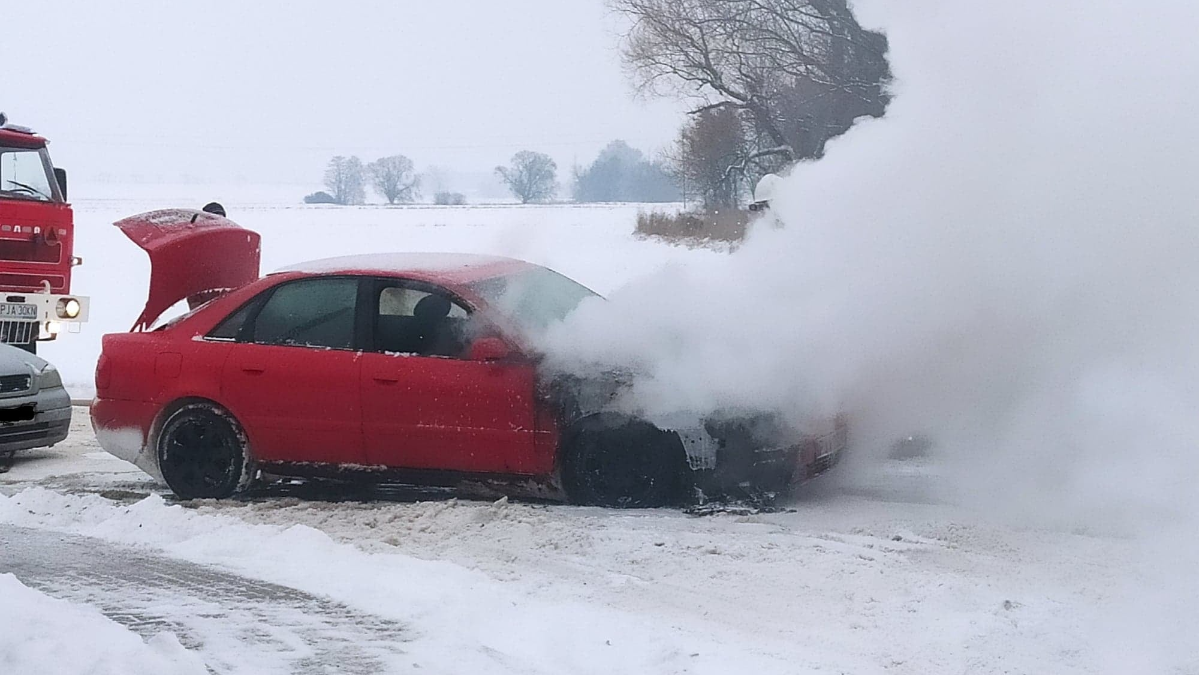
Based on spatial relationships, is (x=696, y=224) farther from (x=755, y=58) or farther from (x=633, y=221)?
(x=755, y=58)

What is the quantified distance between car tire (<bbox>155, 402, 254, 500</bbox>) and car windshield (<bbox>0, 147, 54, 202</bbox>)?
5919 millimetres

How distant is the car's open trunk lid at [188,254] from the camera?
344 inches

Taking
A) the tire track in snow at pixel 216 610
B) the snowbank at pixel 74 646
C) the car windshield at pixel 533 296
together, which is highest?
the car windshield at pixel 533 296

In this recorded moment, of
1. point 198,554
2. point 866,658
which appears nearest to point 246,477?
point 198,554

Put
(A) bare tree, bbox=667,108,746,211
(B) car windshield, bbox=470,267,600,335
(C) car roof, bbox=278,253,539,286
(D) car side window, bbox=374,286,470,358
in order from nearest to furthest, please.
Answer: (D) car side window, bbox=374,286,470,358
(B) car windshield, bbox=470,267,600,335
(C) car roof, bbox=278,253,539,286
(A) bare tree, bbox=667,108,746,211

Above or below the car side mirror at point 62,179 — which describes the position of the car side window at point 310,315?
below

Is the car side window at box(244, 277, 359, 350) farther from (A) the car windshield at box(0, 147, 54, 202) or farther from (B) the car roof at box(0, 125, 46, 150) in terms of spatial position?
(B) the car roof at box(0, 125, 46, 150)

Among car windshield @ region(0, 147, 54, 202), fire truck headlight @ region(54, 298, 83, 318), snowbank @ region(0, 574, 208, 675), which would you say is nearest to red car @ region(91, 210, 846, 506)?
snowbank @ region(0, 574, 208, 675)

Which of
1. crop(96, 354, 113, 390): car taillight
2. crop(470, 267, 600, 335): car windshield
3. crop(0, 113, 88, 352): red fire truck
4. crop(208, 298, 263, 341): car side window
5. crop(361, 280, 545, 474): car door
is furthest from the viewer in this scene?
crop(0, 113, 88, 352): red fire truck

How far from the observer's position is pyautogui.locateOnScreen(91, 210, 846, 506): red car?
727cm

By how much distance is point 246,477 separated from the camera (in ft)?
26.0

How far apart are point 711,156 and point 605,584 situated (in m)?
6.70

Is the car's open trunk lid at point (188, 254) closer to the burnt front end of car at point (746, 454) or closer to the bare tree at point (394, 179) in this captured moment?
the bare tree at point (394, 179)

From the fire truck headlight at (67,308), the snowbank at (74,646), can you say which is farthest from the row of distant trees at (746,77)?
the fire truck headlight at (67,308)
